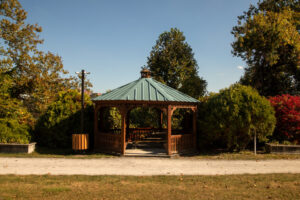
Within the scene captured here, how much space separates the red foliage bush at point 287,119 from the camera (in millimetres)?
12602

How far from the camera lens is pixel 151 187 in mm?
6727

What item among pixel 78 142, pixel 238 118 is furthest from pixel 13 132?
pixel 238 118

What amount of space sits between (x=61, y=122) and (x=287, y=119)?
44.1 ft

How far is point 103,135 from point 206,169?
6426 millimetres

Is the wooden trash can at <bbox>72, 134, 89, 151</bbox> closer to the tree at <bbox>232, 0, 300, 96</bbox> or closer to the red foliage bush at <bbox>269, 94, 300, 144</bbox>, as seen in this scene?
the red foliage bush at <bbox>269, 94, 300, 144</bbox>

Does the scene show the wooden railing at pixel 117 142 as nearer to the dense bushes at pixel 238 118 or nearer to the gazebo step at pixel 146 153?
the gazebo step at pixel 146 153

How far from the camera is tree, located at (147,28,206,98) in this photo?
2359 centimetres

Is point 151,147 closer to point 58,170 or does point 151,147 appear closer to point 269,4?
point 58,170

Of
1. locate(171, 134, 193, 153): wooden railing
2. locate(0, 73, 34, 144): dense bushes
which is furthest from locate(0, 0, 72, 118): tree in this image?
locate(171, 134, 193, 153): wooden railing

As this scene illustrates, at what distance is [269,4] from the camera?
23.1 m

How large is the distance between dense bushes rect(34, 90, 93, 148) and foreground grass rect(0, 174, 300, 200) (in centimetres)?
593

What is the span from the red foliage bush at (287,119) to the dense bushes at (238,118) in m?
1.07

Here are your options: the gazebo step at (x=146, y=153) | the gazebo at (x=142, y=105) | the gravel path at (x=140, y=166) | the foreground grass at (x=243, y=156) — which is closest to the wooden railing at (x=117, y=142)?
the gazebo at (x=142, y=105)

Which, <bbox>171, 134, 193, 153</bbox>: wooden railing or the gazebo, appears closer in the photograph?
the gazebo
